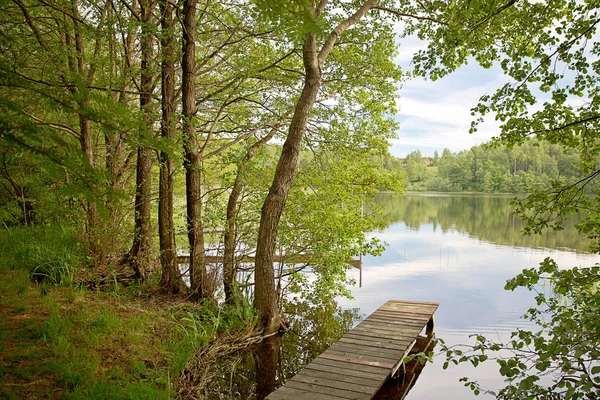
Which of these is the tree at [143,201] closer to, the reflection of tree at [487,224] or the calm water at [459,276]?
the calm water at [459,276]

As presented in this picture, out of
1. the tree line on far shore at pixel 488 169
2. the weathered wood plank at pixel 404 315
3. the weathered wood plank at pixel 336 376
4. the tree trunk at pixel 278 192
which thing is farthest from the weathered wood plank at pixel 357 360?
the tree line on far shore at pixel 488 169

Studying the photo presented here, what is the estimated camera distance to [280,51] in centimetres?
739

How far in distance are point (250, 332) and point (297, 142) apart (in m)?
2.89

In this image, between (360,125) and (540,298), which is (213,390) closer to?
(540,298)

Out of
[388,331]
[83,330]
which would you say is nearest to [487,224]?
[388,331]

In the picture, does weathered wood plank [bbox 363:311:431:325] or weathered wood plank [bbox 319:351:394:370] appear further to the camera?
weathered wood plank [bbox 363:311:431:325]

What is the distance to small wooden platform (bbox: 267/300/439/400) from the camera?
170 inches

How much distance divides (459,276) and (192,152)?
11.3 meters

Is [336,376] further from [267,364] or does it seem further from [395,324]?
[395,324]

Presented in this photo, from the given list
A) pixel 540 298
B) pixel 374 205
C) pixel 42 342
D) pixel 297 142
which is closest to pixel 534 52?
pixel 540 298

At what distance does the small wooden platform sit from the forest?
1.02 m

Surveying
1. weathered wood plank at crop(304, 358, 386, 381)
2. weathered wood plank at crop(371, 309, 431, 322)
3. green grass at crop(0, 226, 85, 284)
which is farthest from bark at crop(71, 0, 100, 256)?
weathered wood plank at crop(371, 309, 431, 322)

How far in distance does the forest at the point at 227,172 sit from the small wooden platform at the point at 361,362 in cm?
102

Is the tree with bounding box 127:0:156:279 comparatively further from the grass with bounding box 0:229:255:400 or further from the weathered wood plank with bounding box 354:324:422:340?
the weathered wood plank with bounding box 354:324:422:340
